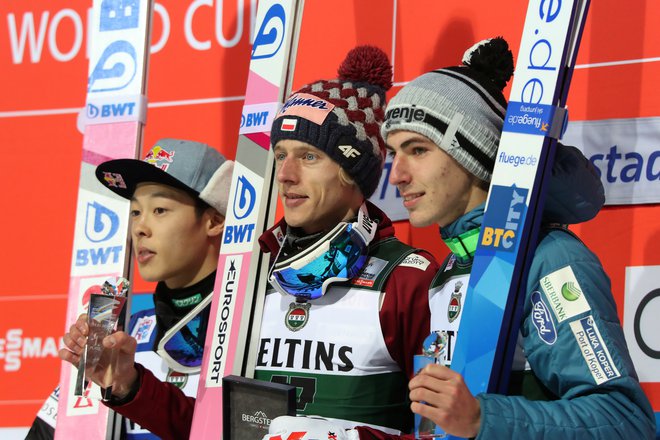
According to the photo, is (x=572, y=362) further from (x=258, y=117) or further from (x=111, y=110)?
(x=111, y=110)

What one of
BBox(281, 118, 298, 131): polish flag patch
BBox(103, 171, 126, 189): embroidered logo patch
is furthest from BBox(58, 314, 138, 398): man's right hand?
BBox(281, 118, 298, 131): polish flag patch

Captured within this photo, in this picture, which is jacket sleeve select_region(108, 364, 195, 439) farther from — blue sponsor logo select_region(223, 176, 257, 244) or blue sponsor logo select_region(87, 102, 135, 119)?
blue sponsor logo select_region(87, 102, 135, 119)

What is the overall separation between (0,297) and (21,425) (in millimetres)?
465

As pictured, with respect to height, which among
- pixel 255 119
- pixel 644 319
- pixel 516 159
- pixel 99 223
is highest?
pixel 255 119

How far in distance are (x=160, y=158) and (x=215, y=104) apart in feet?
2.30

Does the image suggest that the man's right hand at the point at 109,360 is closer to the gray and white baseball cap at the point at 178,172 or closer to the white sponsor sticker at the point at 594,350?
the gray and white baseball cap at the point at 178,172

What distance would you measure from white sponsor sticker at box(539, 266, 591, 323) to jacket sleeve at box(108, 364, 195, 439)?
1.17 metres

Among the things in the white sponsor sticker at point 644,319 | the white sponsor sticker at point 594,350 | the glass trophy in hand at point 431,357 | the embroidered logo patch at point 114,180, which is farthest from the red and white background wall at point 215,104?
the glass trophy in hand at point 431,357

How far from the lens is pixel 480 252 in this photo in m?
2.01

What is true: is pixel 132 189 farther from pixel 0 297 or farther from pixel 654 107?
pixel 654 107

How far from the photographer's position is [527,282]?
6.33 ft

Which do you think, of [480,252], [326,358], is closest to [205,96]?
[326,358]

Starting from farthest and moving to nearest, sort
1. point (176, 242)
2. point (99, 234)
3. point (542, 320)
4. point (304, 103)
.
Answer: point (99, 234)
point (176, 242)
point (304, 103)
point (542, 320)

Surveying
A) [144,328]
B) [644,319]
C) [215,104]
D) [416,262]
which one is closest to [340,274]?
[416,262]
